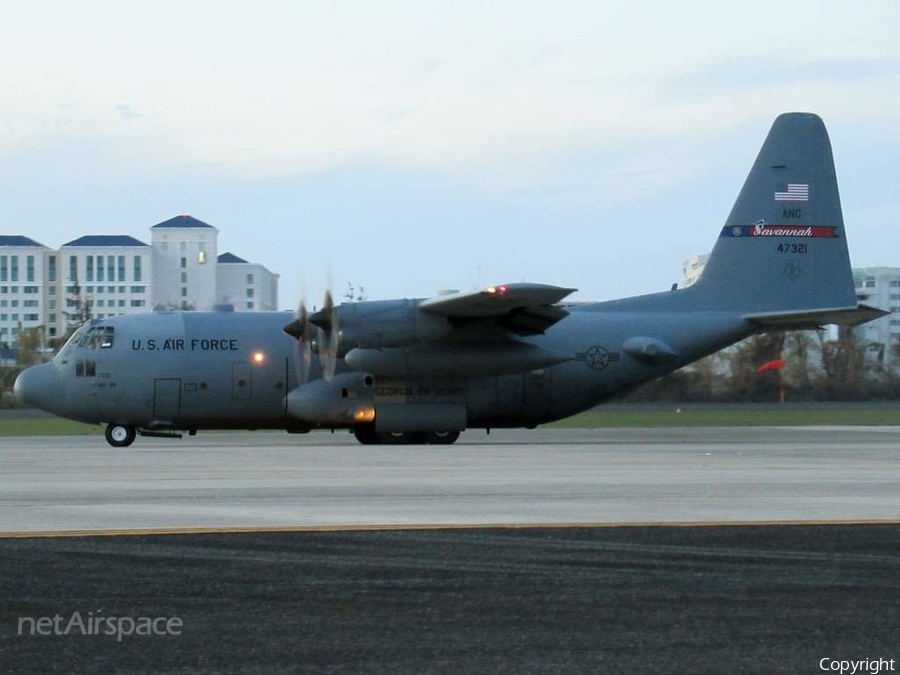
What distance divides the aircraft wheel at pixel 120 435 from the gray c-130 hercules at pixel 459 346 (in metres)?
0.03

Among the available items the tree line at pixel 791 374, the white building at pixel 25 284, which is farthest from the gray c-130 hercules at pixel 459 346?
the white building at pixel 25 284

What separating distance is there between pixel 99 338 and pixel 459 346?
794 cm

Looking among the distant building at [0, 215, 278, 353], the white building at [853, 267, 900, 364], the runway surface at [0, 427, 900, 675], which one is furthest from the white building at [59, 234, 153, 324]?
the runway surface at [0, 427, 900, 675]

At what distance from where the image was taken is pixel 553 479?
55.0ft

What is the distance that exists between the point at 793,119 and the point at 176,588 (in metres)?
25.0

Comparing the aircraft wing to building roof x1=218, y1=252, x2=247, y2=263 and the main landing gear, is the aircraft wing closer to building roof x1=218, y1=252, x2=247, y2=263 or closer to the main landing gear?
the main landing gear

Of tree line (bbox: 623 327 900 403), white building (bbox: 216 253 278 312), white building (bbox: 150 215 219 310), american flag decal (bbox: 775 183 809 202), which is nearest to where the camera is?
american flag decal (bbox: 775 183 809 202)

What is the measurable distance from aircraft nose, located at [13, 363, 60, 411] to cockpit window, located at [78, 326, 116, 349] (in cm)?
96

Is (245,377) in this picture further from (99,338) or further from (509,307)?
(509,307)

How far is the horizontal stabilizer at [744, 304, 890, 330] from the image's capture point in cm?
2842

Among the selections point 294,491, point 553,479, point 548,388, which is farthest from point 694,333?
point 294,491

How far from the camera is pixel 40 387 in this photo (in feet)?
91.7

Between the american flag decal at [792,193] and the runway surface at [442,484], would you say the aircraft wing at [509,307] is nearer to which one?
the runway surface at [442,484]

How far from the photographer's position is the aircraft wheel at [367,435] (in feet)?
93.5
